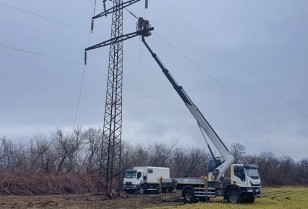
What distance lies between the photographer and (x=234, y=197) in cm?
2748

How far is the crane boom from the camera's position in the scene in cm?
2864

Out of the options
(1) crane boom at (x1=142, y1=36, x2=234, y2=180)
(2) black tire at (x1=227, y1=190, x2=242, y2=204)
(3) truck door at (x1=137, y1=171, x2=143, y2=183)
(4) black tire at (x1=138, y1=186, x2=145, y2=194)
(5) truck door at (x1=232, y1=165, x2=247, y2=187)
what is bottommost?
(2) black tire at (x1=227, y1=190, x2=242, y2=204)

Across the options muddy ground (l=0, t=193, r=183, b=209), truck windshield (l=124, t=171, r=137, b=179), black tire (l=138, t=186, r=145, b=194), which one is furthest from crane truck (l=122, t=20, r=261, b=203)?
truck windshield (l=124, t=171, r=137, b=179)

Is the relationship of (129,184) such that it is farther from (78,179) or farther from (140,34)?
(140,34)

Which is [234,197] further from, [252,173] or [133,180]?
[133,180]

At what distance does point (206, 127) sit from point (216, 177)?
396cm

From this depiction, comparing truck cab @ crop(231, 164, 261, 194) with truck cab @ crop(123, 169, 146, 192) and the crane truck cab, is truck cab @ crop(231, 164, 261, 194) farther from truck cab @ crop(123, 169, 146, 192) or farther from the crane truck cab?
truck cab @ crop(123, 169, 146, 192)

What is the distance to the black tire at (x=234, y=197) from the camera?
27125 mm

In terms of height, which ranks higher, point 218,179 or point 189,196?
point 218,179

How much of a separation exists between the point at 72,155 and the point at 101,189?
2296 cm

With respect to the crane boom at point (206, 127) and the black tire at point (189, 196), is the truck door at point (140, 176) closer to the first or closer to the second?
the black tire at point (189, 196)

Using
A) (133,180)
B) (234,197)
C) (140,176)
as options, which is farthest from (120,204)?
(140,176)

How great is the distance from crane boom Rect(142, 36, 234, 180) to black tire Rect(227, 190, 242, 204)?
1.52 meters

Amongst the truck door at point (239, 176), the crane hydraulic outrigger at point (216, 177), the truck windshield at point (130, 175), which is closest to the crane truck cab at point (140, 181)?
the truck windshield at point (130, 175)
